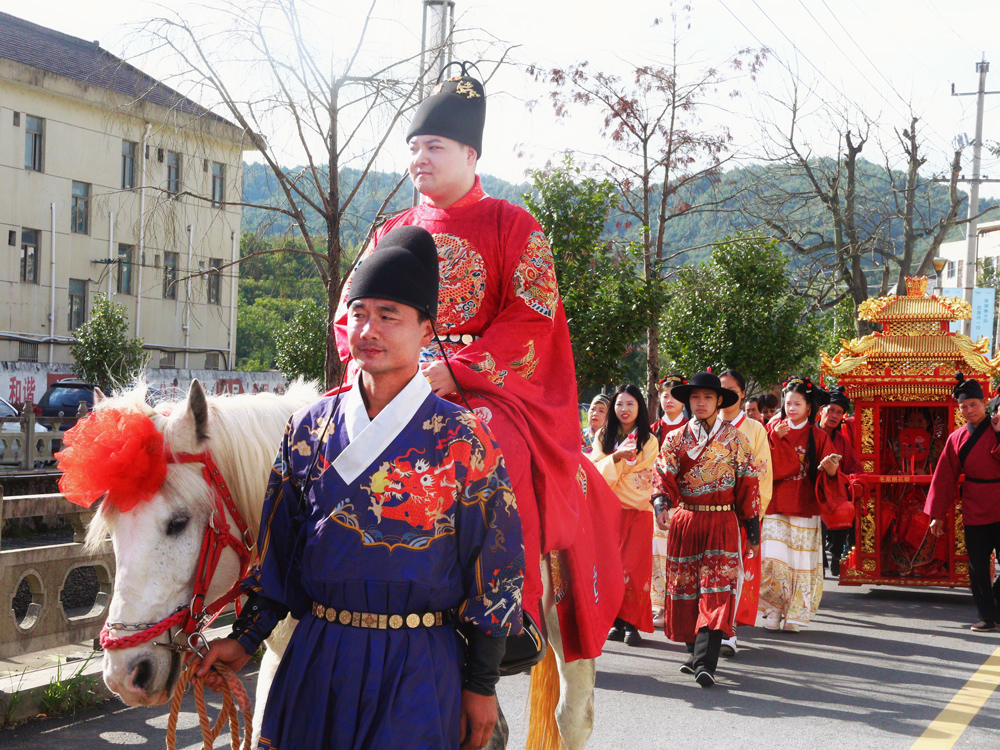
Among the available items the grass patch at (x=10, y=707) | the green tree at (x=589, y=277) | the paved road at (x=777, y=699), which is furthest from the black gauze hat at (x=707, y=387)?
the green tree at (x=589, y=277)

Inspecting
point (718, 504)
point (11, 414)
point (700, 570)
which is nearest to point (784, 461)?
point (718, 504)

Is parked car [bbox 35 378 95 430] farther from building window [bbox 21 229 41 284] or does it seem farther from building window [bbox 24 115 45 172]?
building window [bbox 24 115 45 172]

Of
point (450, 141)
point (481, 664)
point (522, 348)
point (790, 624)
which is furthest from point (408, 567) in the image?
point (790, 624)

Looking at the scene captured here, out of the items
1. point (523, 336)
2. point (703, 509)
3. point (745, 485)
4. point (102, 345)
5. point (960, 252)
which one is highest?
point (960, 252)

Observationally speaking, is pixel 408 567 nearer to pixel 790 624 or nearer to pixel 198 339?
pixel 790 624

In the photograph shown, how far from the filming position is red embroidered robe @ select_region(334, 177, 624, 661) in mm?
3072

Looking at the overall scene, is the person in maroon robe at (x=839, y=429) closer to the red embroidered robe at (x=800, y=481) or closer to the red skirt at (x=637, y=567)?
the red embroidered robe at (x=800, y=481)

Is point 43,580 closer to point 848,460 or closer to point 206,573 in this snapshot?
point 206,573

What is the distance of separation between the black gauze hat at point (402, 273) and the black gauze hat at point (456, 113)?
928 mm

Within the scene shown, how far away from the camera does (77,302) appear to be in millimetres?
29500

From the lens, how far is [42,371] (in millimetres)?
26312

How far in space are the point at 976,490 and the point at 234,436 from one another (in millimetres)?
8098

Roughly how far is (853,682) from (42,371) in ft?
81.1

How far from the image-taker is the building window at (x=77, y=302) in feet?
95.8
